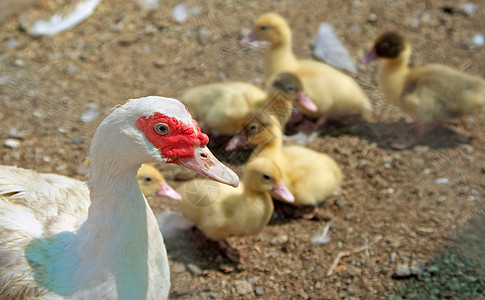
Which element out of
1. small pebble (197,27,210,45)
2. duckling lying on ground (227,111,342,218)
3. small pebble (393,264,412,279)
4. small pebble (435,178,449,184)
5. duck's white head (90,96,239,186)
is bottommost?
small pebble (393,264,412,279)

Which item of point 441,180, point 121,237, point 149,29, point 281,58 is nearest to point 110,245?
point 121,237

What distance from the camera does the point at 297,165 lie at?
3945 mm

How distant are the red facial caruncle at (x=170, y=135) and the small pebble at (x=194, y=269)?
1429 millimetres

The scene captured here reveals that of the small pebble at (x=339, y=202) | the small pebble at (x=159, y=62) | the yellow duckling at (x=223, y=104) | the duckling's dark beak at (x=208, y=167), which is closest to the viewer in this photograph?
the duckling's dark beak at (x=208, y=167)

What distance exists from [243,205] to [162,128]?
4.75 ft

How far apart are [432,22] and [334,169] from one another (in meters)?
2.51

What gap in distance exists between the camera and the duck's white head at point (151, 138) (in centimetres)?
218

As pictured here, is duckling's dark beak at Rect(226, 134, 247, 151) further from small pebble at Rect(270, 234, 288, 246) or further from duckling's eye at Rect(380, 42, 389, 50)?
duckling's eye at Rect(380, 42, 389, 50)

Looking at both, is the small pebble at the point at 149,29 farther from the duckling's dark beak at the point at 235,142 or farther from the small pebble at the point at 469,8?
the small pebble at the point at 469,8

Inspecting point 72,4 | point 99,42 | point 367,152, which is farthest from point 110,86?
point 367,152

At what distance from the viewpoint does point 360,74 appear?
5203 mm

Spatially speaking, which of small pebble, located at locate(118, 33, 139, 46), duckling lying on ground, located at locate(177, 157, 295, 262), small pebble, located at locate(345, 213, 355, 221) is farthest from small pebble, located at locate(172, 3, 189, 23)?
small pebble, located at locate(345, 213, 355, 221)

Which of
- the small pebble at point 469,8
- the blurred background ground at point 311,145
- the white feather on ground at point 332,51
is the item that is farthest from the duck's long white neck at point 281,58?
the small pebble at point 469,8

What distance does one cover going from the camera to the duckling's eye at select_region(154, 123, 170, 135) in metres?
2.18
